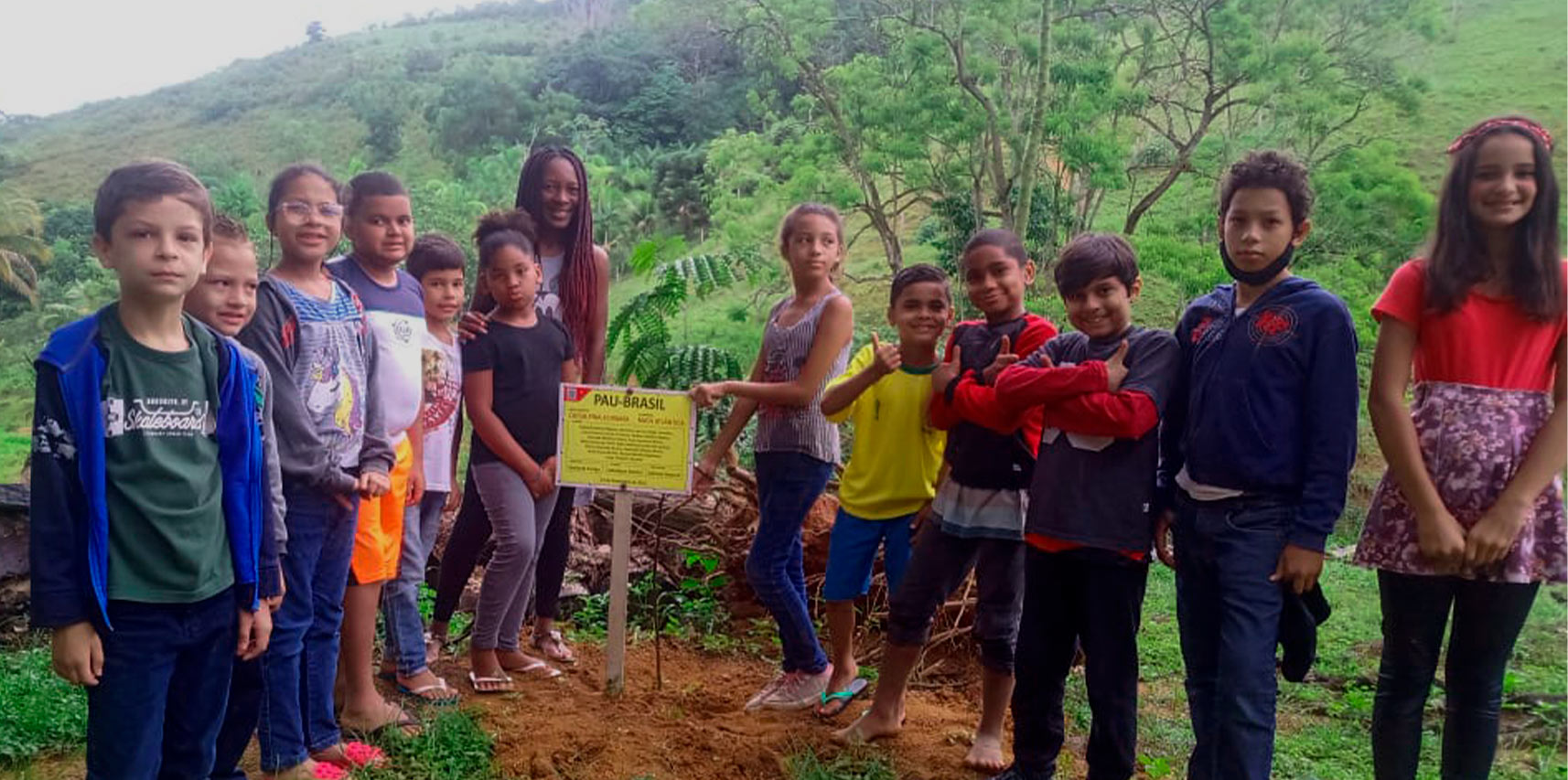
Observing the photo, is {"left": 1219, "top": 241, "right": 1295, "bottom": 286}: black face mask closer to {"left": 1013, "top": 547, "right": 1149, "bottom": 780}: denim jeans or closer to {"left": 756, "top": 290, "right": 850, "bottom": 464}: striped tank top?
{"left": 1013, "top": 547, "right": 1149, "bottom": 780}: denim jeans

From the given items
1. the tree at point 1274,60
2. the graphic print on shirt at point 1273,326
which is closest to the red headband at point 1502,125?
the graphic print on shirt at point 1273,326

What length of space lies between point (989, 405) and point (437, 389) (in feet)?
6.34

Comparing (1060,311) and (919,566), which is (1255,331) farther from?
(1060,311)

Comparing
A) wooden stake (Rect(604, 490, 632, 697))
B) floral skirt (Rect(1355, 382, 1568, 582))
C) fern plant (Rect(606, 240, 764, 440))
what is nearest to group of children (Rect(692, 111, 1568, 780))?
floral skirt (Rect(1355, 382, 1568, 582))

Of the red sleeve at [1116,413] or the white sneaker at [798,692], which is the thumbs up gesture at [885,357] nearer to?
the red sleeve at [1116,413]

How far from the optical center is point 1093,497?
8.90 feet

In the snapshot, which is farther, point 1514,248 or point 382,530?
point 382,530

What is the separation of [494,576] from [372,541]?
0.61 meters

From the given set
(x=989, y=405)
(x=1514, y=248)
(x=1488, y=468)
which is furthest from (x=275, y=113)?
(x=1488, y=468)

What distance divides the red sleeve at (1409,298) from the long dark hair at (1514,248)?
18 mm

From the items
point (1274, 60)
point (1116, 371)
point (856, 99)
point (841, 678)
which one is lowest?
point (841, 678)

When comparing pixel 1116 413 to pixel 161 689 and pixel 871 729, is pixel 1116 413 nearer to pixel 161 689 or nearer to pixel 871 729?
pixel 871 729

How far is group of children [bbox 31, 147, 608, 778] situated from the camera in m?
2.07

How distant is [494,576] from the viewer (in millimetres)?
3605
